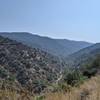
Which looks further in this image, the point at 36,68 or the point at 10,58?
the point at 36,68

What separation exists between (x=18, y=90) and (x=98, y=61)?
27.1m

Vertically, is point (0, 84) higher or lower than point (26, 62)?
higher

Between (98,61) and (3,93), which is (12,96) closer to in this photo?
(3,93)

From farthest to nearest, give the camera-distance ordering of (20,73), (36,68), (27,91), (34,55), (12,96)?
1. (34,55)
2. (36,68)
3. (20,73)
4. (27,91)
5. (12,96)

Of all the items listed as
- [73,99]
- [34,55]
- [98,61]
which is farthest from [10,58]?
[73,99]

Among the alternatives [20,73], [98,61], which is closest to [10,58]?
[20,73]

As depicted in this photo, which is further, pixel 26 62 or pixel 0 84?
pixel 26 62

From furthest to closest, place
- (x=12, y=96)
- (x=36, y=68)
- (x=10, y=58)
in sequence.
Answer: (x=36, y=68)
(x=10, y=58)
(x=12, y=96)

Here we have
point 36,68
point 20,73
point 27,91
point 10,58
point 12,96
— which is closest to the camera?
point 12,96

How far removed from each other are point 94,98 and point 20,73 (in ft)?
167

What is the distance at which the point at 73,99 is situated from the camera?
4176mm

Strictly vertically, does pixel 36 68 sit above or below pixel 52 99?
below

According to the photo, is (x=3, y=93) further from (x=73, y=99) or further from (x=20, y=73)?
(x=20, y=73)

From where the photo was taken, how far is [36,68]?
74.0 m
